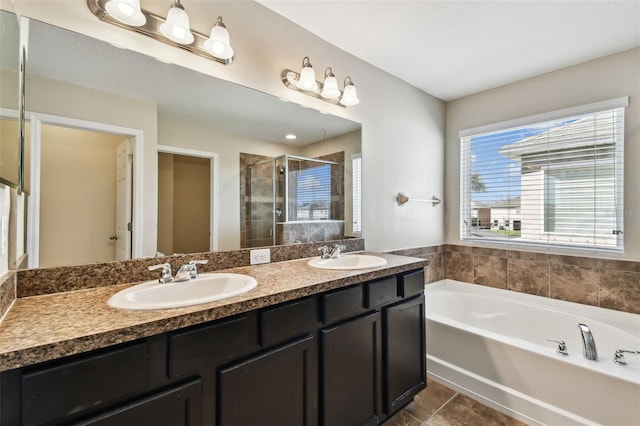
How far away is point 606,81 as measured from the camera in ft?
7.32

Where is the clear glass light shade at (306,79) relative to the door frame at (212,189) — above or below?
above

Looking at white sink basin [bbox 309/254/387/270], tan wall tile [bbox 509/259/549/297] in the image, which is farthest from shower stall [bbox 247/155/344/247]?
tan wall tile [bbox 509/259/549/297]

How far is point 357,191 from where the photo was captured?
2311 millimetres

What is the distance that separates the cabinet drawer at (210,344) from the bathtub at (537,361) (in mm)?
1682

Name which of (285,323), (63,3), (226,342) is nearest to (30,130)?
(63,3)

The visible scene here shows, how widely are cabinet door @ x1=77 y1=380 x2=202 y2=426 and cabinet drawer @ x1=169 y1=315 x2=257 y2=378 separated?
0.06 meters

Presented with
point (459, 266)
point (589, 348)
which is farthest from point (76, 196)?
point (459, 266)

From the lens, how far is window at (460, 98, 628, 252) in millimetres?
2229

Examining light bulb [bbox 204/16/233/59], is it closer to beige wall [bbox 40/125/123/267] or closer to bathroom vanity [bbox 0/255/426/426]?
beige wall [bbox 40/125/123/267]

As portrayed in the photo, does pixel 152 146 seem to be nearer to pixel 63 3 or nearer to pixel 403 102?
pixel 63 3

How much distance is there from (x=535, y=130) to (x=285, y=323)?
2.86m

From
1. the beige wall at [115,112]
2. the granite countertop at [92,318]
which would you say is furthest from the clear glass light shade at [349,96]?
the granite countertop at [92,318]

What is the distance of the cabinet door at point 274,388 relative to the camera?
40.0 inches

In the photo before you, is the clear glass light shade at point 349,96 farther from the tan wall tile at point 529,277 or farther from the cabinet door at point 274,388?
the tan wall tile at point 529,277
